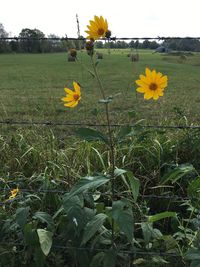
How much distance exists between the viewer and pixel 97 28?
1.96 metres

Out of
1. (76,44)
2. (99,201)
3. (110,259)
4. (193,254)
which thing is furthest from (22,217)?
(76,44)

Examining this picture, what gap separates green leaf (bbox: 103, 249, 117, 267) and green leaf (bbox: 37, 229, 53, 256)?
0.97 feet

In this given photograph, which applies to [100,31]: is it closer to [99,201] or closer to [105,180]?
[105,180]

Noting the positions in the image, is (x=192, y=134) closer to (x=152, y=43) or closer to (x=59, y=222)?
(x=152, y=43)

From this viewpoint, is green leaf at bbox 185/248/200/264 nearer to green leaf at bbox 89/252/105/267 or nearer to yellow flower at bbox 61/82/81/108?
green leaf at bbox 89/252/105/267

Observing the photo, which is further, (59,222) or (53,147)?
(53,147)

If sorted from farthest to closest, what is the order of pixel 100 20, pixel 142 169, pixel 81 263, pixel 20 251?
pixel 142 169
pixel 20 251
pixel 81 263
pixel 100 20

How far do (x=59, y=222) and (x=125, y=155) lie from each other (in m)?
1.08

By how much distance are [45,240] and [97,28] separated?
1.10 metres

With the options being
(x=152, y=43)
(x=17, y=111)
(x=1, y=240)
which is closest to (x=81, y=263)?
(x=1, y=240)

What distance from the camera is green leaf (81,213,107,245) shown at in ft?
6.79

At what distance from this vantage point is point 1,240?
99.1 inches

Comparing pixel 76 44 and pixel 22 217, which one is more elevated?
pixel 76 44

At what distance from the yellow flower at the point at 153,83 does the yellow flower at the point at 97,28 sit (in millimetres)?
275
